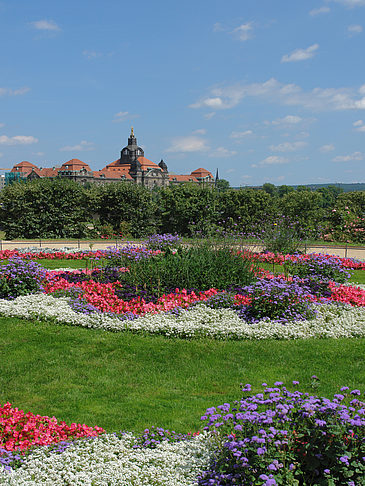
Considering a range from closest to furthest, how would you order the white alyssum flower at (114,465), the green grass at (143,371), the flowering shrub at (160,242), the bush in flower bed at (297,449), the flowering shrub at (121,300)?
1. the bush in flower bed at (297,449)
2. the white alyssum flower at (114,465)
3. the green grass at (143,371)
4. the flowering shrub at (121,300)
5. the flowering shrub at (160,242)

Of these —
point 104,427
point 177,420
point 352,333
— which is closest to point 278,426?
point 177,420

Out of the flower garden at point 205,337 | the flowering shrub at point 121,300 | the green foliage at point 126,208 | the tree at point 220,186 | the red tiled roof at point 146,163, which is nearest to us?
the flower garden at point 205,337

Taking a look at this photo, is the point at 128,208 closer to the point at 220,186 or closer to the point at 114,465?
the point at 114,465

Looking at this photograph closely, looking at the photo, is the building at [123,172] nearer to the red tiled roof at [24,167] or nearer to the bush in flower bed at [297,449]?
the red tiled roof at [24,167]

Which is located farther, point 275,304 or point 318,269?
point 318,269

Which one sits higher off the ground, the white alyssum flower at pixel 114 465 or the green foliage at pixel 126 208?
the green foliage at pixel 126 208

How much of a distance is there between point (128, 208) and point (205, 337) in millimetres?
15956

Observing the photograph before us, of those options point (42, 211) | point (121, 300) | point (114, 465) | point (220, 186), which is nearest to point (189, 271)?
point (121, 300)

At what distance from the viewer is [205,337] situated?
6285mm

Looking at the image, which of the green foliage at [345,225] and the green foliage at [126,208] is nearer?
the green foliage at [345,225]

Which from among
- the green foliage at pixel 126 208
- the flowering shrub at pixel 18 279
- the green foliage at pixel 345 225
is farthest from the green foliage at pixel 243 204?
the flowering shrub at pixel 18 279

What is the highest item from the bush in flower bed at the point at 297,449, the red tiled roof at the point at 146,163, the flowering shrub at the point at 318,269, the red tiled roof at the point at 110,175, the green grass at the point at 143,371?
the red tiled roof at the point at 146,163

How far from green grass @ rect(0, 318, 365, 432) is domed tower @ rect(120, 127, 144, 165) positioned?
142274 millimetres

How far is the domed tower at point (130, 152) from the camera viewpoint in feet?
477
